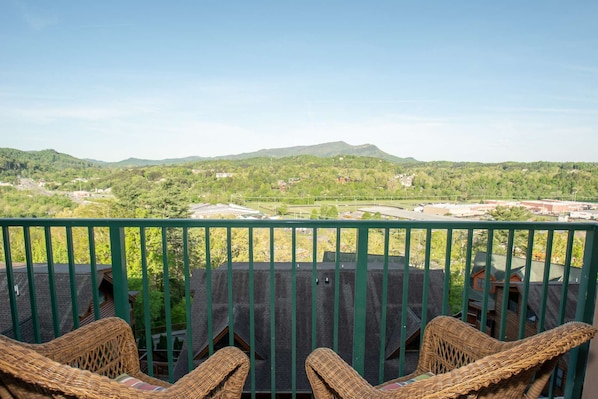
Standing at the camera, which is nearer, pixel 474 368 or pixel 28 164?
pixel 474 368

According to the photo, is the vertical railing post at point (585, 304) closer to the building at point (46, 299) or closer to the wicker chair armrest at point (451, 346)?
the wicker chair armrest at point (451, 346)

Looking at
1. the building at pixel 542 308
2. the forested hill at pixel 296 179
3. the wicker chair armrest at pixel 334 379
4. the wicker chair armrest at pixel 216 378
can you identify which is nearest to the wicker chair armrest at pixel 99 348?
the wicker chair armrest at pixel 216 378

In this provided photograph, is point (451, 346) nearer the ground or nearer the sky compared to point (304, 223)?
nearer the ground

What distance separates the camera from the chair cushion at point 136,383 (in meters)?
1.43

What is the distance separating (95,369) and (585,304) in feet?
9.01

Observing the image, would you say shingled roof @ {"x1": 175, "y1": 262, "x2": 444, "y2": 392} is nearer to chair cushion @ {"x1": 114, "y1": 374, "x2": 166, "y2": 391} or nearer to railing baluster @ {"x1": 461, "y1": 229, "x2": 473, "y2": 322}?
railing baluster @ {"x1": 461, "y1": 229, "x2": 473, "y2": 322}

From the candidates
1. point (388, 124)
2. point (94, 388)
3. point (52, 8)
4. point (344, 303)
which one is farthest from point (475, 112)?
point (94, 388)

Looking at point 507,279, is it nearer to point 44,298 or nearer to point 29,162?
point 44,298

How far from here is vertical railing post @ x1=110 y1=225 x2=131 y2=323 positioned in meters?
2.04

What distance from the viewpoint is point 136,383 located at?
146 cm

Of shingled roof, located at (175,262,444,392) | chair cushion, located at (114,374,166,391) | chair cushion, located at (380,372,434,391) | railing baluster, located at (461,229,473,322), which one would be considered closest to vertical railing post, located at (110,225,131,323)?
chair cushion, located at (114,374,166,391)

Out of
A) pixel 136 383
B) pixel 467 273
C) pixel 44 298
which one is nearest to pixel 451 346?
pixel 467 273

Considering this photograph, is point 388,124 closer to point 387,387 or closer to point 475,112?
point 475,112

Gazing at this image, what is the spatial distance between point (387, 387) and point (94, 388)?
3.96 feet
